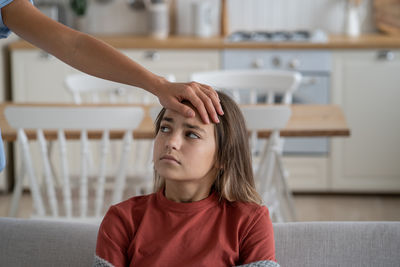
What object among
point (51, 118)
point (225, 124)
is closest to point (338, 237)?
point (225, 124)

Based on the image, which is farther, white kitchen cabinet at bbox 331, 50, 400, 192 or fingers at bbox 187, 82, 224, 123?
white kitchen cabinet at bbox 331, 50, 400, 192

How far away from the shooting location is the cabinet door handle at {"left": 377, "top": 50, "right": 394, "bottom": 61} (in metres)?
3.64

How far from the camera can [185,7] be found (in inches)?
169

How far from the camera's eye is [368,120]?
375 centimetres

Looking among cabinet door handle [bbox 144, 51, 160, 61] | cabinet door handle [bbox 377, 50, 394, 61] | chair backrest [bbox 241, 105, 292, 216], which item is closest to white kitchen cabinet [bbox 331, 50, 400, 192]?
cabinet door handle [bbox 377, 50, 394, 61]

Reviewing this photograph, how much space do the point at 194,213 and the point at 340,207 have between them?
257 cm

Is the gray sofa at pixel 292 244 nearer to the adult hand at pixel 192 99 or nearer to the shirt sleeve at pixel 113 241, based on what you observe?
the shirt sleeve at pixel 113 241

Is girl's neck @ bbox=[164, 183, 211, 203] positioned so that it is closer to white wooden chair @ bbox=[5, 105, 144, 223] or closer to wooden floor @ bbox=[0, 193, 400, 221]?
white wooden chair @ bbox=[5, 105, 144, 223]

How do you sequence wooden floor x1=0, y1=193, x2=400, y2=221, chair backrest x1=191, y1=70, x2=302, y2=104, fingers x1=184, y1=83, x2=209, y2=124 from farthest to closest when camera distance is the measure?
wooden floor x1=0, y1=193, x2=400, y2=221, chair backrest x1=191, y1=70, x2=302, y2=104, fingers x1=184, y1=83, x2=209, y2=124

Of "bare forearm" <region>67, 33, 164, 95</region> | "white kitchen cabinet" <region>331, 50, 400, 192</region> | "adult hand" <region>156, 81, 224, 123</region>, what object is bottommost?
"white kitchen cabinet" <region>331, 50, 400, 192</region>

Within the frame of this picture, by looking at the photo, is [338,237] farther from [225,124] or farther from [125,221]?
[125,221]

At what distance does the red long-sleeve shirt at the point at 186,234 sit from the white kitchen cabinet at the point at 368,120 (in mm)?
2646

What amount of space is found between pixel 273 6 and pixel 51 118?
2602mm

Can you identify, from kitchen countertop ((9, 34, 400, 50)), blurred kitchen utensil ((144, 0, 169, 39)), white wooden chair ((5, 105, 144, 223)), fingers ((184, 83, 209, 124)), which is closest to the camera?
fingers ((184, 83, 209, 124))
